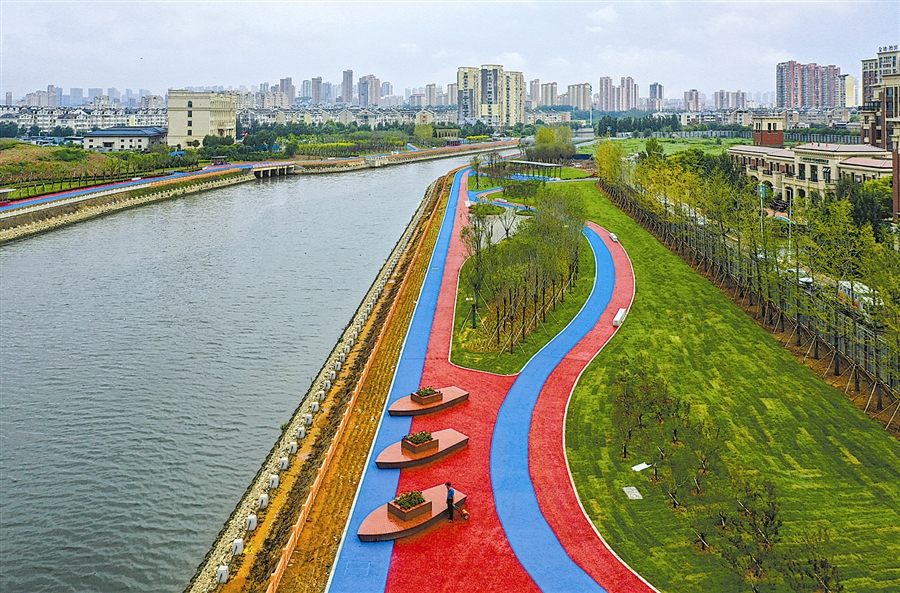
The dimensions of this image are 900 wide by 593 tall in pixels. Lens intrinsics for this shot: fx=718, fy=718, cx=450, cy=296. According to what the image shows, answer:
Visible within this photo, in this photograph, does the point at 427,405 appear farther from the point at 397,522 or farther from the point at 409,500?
the point at 397,522

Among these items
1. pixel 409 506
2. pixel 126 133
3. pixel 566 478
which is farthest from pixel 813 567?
pixel 126 133

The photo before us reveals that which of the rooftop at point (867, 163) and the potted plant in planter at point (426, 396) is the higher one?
the rooftop at point (867, 163)

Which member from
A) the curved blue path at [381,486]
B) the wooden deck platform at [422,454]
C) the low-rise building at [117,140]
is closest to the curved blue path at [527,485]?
the wooden deck platform at [422,454]

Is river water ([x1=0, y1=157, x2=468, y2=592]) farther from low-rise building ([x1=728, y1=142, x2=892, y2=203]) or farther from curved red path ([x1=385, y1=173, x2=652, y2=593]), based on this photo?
low-rise building ([x1=728, y1=142, x2=892, y2=203])

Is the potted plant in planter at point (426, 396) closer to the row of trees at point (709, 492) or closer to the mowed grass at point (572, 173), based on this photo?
the row of trees at point (709, 492)

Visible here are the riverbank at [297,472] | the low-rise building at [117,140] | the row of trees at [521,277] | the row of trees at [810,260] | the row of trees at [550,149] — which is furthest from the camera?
the low-rise building at [117,140]

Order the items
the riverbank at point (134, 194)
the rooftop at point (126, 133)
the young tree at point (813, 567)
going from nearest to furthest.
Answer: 1. the young tree at point (813, 567)
2. the riverbank at point (134, 194)
3. the rooftop at point (126, 133)

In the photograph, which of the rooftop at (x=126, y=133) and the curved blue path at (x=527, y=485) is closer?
the curved blue path at (x=527, y=485)
